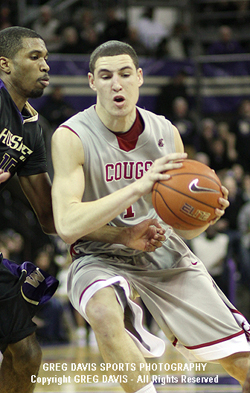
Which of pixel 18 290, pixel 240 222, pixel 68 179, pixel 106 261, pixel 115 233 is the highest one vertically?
pixel 68 179

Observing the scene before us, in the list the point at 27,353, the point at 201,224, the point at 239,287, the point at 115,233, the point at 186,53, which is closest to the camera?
the point at 201,224

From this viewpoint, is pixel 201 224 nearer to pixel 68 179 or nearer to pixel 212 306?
pixel 212 306

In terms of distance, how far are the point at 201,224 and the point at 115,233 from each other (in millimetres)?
579

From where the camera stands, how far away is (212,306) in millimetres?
3580

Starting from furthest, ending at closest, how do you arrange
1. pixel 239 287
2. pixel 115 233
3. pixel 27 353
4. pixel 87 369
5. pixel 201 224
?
pixel 239 287
pixel 87 369
pixel 27 353
pixel 115 233
pixel 201 224

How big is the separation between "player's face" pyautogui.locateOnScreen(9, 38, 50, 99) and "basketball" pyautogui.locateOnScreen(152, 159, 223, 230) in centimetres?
125

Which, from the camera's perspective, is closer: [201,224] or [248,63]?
[201,224]

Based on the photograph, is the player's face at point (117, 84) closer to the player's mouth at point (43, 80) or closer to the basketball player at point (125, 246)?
the basketball player at point (125, 246)

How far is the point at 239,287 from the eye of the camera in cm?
899

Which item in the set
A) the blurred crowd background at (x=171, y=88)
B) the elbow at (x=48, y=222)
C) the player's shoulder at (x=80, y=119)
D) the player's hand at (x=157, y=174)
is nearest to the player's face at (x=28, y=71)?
the player's shoulder at (x=80, y=119)

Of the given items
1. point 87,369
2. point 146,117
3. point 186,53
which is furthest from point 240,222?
point 146,117

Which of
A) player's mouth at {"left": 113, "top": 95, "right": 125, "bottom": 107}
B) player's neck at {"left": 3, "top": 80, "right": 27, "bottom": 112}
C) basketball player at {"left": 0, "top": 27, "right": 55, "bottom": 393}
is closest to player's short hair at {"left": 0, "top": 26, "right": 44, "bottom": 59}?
basketball player at {"left": 0, "top": 27, "right": 55, "bottom": 393}

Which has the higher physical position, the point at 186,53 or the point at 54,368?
the point at 186,53

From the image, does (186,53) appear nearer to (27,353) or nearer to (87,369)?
(87,369)
